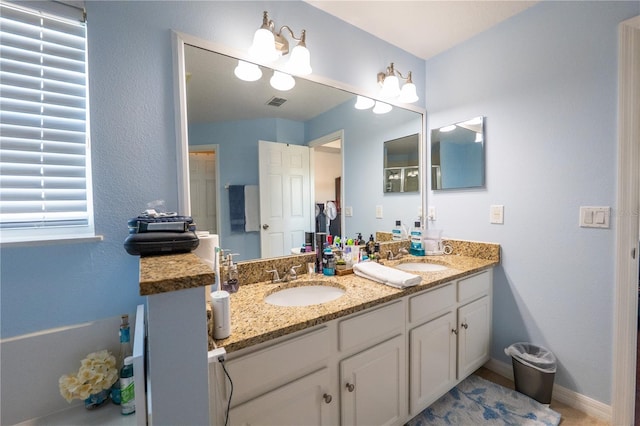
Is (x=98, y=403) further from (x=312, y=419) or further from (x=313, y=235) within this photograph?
(x=313, y=235)

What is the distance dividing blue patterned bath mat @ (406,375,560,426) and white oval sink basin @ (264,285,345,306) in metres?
0.83

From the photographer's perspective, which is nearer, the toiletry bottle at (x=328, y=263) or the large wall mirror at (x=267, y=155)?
the large wall mirror at (x=267, y=155)

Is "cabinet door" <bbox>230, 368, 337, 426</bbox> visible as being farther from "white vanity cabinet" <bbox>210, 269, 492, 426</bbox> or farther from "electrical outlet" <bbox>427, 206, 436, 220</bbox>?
"electrical outlet" <bbox>427, 206, 436, 220</bbox>

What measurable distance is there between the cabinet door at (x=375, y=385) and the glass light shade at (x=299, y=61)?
1.45 meters

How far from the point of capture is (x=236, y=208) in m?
1.37

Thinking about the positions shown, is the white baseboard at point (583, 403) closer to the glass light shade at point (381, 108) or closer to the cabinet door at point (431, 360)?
the cabinet door at point (431, 360)

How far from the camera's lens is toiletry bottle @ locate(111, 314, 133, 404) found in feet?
3.04

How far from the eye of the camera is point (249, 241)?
1.40 m

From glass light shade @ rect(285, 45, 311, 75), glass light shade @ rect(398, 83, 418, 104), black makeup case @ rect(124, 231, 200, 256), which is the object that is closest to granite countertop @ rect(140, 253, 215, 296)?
black makeup case @ rect(124, 231, 200, 256)

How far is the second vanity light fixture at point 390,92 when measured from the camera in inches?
69.9

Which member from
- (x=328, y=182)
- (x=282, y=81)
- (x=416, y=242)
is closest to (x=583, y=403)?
(x=416, y=242)

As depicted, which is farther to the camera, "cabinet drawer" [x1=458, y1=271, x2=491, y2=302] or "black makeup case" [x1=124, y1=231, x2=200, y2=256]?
"cabinet drawer" [x1=458, y1=271, x2=491, y2=302]

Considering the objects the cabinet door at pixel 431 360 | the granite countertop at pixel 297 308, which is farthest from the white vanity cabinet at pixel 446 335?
the granite countertop at pixel 297 308

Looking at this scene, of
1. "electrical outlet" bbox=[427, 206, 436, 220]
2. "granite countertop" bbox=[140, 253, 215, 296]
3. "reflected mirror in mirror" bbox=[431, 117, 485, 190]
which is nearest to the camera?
"granite countertop" bbox=[140, 253, 215, 296]
